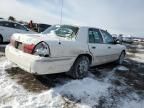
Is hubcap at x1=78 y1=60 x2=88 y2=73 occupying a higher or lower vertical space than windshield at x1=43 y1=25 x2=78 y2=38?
lower

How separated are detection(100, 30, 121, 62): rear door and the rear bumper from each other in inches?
83.3

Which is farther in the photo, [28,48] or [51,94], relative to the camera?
[28,48]

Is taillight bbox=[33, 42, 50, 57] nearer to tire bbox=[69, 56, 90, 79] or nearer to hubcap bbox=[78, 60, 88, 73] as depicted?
tire bbox=[69, 56, 90, 79]

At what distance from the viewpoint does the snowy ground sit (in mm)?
4078

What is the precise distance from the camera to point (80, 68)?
18.7 ft

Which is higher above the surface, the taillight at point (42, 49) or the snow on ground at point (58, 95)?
the taillight at point (42, 49)

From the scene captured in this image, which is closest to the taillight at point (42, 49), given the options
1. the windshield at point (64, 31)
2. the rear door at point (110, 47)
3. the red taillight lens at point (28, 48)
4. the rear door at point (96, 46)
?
the red taillight lens at point (28, 48)

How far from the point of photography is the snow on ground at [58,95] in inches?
156

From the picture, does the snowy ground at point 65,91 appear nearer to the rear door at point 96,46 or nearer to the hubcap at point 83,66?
the hubcap at point 83,66

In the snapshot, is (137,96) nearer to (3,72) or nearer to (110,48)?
(110,48)

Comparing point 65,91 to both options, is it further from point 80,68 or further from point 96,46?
point 96,46

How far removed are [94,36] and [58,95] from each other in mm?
2497

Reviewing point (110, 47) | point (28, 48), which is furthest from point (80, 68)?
point (110, 47)

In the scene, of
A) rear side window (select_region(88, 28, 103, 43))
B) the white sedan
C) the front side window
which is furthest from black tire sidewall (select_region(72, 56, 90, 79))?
the front side window
